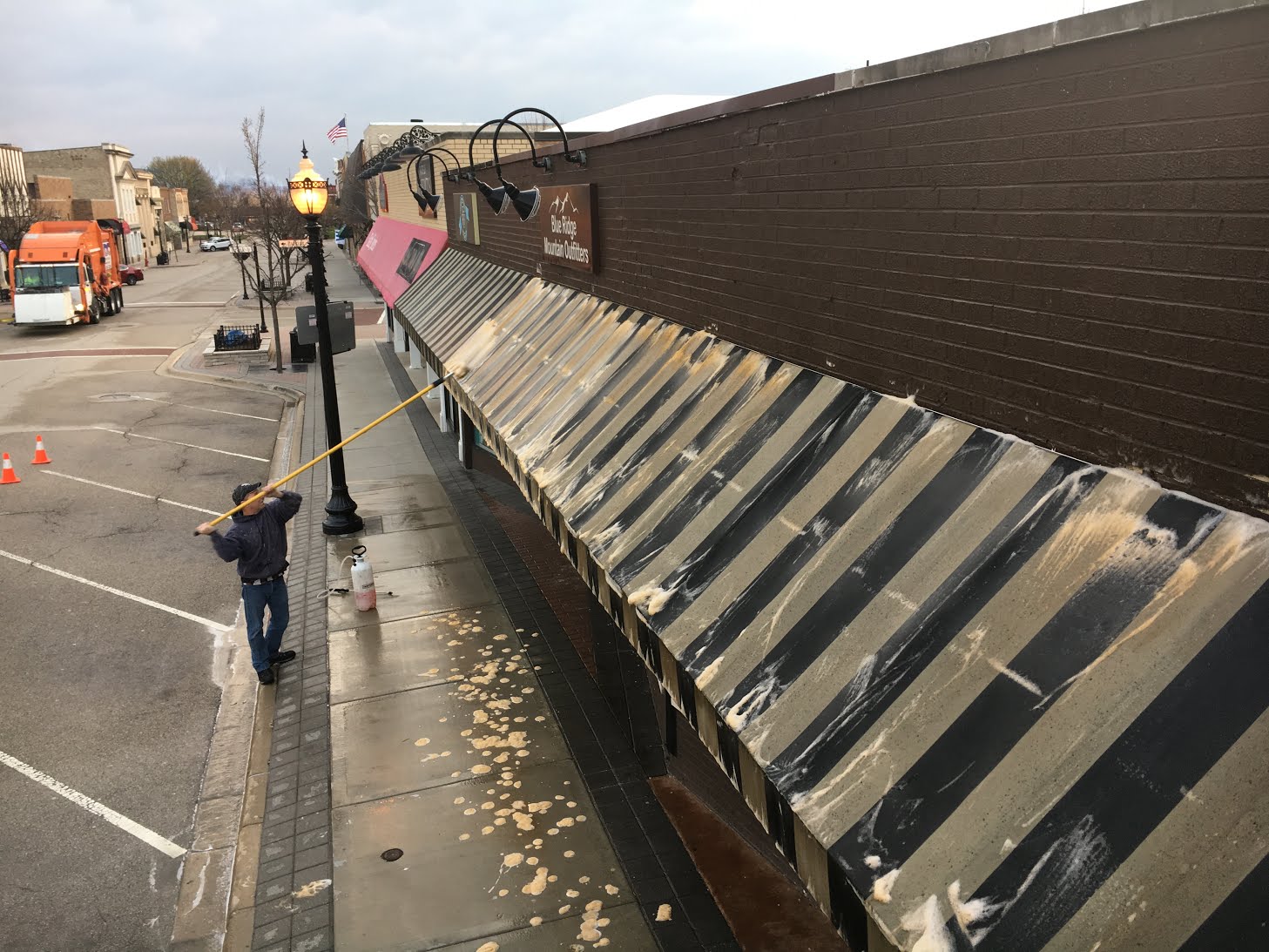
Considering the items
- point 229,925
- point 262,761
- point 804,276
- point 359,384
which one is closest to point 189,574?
point 262,761

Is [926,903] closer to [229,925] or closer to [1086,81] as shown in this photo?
[1086,81]

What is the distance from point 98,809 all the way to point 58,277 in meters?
36.1

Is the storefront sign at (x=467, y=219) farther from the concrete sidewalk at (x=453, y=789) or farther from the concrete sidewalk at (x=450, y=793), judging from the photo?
the concrete sidewalk at (x=453, y=789)

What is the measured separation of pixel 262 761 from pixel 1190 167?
7.62 metres

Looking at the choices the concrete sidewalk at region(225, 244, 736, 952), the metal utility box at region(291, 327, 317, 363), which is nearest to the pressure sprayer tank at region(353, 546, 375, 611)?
the concrete sidewalk at region(225, 244, 736, 952)

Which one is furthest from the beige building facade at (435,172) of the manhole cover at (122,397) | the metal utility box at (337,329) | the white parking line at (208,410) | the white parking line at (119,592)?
the manhole cover at (122,397)

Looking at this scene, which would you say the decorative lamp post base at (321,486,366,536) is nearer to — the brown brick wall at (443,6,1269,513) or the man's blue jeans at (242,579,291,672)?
the man's blue jeans at (242,579,291,672)

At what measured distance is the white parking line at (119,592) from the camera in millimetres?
10445

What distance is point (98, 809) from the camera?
7.14 m

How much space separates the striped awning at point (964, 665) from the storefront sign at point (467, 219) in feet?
39.8

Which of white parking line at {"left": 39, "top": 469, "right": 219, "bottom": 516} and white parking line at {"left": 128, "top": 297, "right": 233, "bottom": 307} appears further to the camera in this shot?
white parking line at {"left": 128, "top": 297, "right": 233, "bottom": 307}

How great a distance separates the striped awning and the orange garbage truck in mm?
Answer: 36695

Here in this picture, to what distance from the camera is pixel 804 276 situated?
219 inches

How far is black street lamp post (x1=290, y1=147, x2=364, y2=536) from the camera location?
12.9 meters
